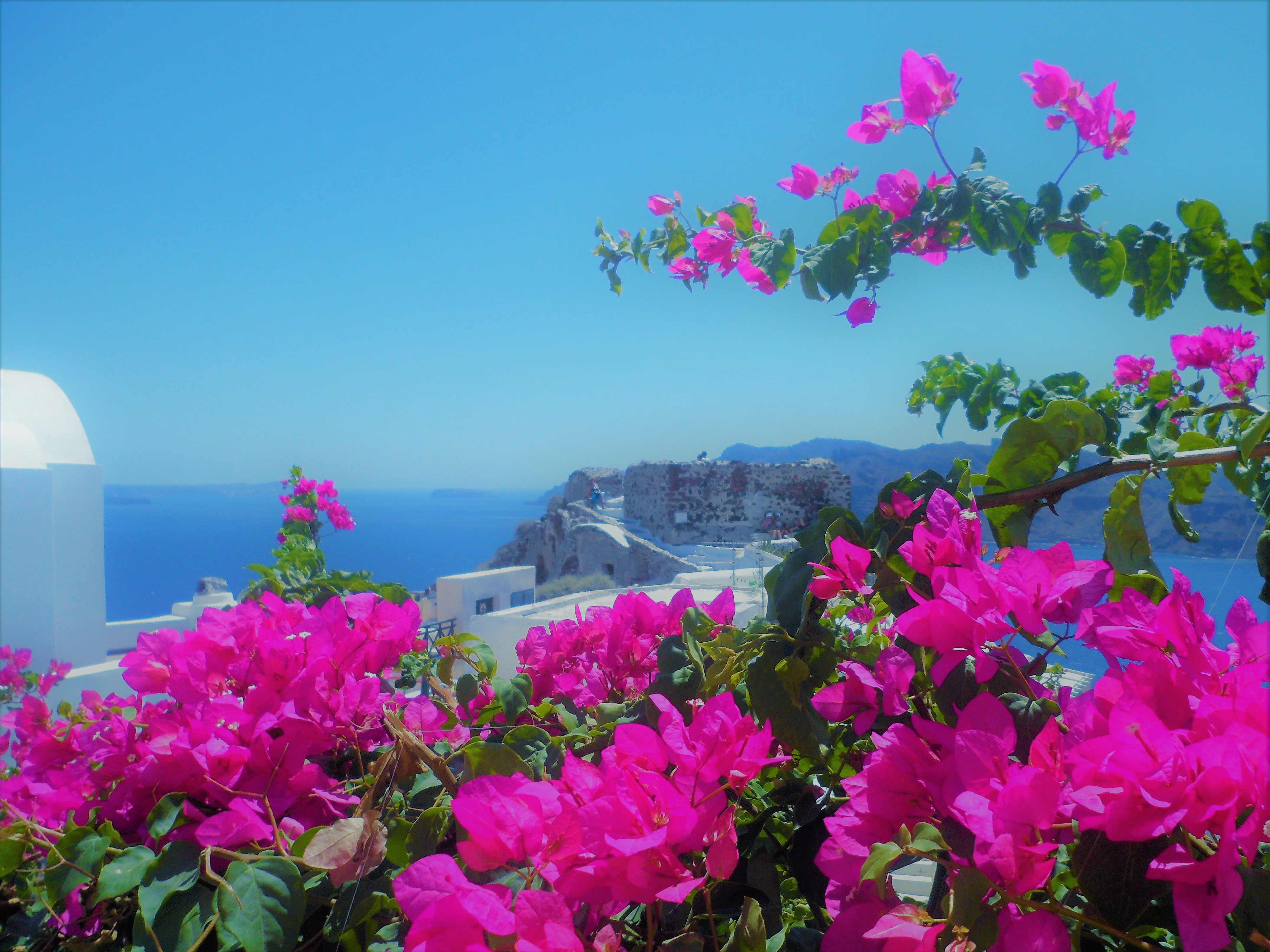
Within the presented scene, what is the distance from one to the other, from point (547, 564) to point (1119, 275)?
11287 millimetres

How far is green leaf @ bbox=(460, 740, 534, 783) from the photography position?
0.31 metres

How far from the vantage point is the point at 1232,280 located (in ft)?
2.46

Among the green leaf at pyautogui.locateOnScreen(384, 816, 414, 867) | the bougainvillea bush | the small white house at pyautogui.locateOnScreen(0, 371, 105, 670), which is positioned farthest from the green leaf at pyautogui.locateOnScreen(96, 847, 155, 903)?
the small white house at pyautogui.locateOnScreen(0, 371, 105, 670)

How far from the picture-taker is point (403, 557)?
50.6 feet

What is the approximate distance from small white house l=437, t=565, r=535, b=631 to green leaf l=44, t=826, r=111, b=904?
3.90 metres

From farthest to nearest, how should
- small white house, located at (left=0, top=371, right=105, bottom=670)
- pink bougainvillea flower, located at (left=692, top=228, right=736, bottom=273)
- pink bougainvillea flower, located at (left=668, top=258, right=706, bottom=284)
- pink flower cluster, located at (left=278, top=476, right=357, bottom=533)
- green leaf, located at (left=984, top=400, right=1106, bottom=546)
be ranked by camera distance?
small white house, located at (left=0, top=371, right=105, bottom=670) → pink flower cluster, located at (left=278, top=476, right=357, bottom=533) → pink bougainvillea flower, located at (left=668, top=258, right=706, bottom=284) → pink bougainvillea flower, located at (left=692, top=228, right=736, bottom=273) → green leaf, located at (left=984, top=400, right=1106, bottom=546)

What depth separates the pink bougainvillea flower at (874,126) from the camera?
72cm

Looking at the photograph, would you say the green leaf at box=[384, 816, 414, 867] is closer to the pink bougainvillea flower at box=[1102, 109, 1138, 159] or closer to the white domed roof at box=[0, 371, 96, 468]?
the pink bougainvillea flower at box=[1102, 109, 1138, 159]

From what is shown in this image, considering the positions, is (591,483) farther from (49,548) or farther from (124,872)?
(124,872)

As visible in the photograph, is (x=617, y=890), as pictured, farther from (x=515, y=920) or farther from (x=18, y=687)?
(x=18, y=687)

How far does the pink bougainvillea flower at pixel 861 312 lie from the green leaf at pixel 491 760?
1.82 feet

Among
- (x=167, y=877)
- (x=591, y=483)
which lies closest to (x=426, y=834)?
(x=167, y=877)

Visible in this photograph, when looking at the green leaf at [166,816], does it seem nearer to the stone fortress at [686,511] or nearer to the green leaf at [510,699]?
the green leaf at [510,699]

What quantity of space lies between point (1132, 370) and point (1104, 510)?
109 cm
